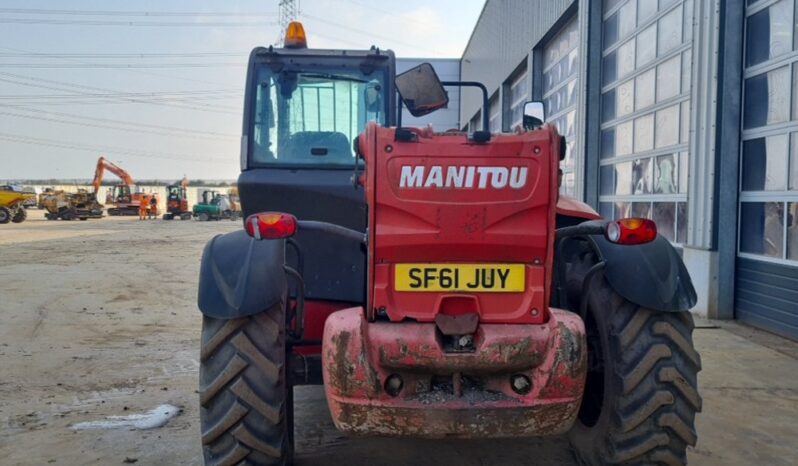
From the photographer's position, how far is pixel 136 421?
15.9 feet

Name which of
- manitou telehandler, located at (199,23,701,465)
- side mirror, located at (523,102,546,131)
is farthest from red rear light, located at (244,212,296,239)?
side mirror, located at (523,102,546,131)

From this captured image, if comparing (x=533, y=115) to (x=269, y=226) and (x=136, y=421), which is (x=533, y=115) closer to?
(x=269, y=226)

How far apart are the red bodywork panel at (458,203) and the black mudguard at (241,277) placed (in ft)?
1.93

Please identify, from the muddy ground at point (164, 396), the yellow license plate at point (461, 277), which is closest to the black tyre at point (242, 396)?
the yellow license plate at point (461, 277)

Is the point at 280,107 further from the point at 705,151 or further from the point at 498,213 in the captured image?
the point at 705,151

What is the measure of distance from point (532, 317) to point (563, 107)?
528 inches

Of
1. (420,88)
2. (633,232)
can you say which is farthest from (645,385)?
(420,88)

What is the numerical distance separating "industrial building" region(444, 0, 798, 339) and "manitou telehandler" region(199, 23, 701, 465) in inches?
190

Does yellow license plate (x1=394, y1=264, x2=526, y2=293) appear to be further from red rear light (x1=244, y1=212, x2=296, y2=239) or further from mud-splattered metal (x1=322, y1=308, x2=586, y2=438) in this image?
red rear light (x1=244, y1=212, x2=296, y2=239)

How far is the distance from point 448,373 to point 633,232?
108 centimetres

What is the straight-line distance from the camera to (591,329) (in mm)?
3615

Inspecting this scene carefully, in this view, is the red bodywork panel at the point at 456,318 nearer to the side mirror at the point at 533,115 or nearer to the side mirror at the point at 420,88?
the side mirror at the point at 420,88

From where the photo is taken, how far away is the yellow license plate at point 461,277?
10.00 feet

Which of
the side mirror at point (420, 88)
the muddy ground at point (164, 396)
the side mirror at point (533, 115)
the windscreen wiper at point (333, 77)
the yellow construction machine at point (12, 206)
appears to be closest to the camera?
the side mirror at point (420, 88)
